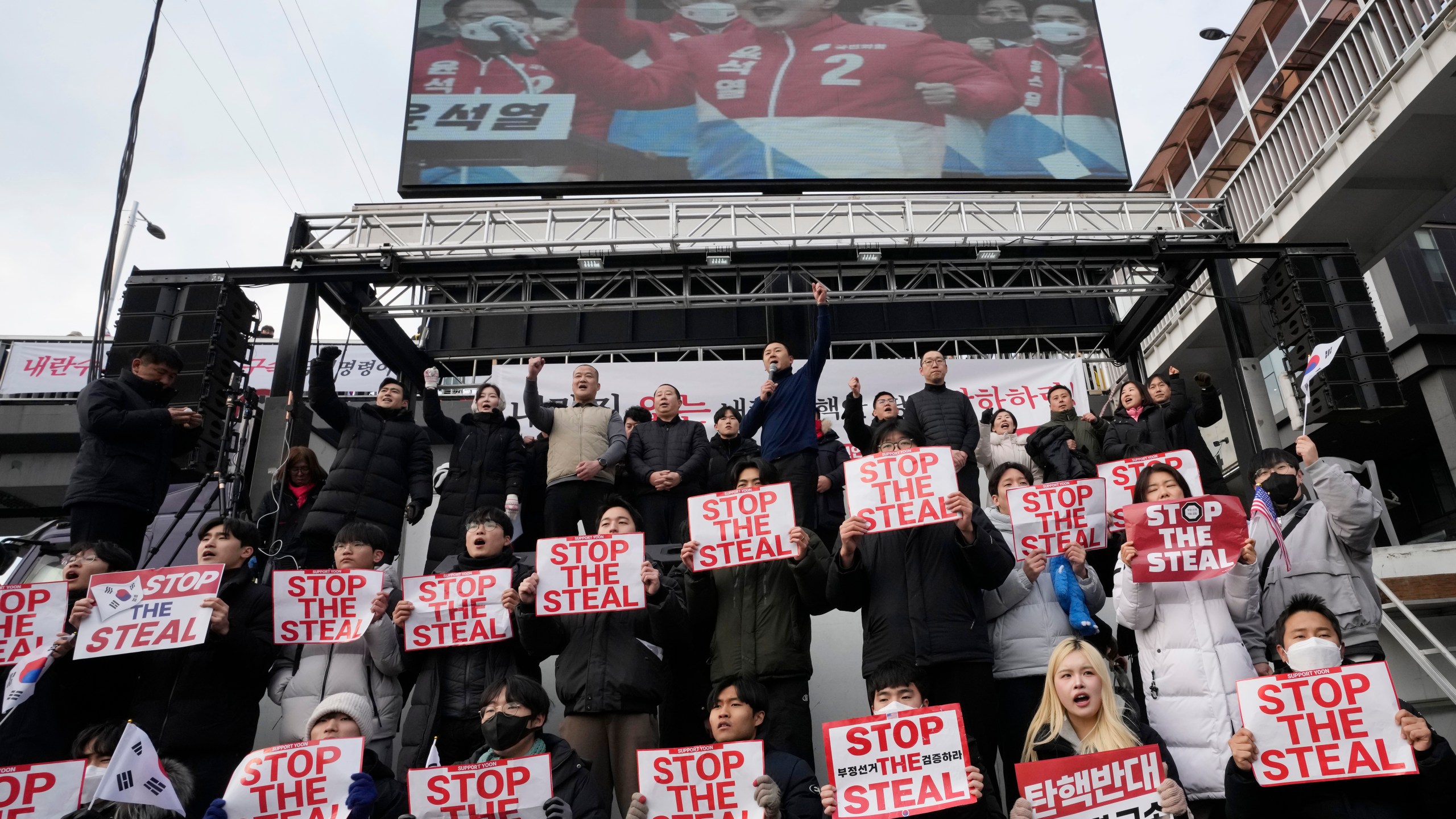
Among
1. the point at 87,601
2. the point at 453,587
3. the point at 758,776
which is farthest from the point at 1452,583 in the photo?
the point at 87,601

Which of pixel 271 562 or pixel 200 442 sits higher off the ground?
pixel 200 442

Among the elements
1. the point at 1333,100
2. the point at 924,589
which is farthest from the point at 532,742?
the point at 1333,100

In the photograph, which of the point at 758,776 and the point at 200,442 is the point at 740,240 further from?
the point at 758,776

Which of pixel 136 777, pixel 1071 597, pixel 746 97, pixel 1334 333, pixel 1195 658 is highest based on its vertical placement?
pixel 746 97

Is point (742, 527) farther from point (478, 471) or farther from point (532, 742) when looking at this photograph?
point (478, 471)

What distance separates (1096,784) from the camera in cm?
320

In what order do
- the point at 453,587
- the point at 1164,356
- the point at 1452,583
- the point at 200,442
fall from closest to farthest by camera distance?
the point at 453,587 < the point at 200,442 < the point at 1452,583 < the point at 1164,356

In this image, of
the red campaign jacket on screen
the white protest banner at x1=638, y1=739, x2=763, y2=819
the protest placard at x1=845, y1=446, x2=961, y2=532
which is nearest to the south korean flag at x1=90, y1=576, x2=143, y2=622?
the white protest banner at x1=638, y1=739, x2=763, y2=819

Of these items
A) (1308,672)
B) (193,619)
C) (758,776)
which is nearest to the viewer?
(1308,672)

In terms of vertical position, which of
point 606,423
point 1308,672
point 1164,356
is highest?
point 1164,356

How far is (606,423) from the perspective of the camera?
6.77 meters

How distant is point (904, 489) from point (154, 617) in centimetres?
332

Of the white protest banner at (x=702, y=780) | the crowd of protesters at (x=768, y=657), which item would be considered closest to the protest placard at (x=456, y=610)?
the crowd of protesters at (x=768, y=657)

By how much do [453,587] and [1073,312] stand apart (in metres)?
10.4
